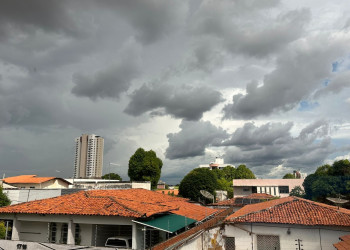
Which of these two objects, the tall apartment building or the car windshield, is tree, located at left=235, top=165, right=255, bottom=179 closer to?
the car windshield

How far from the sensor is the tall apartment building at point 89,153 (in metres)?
159

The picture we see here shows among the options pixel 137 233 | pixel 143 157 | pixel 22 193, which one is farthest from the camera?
pixel 143 157

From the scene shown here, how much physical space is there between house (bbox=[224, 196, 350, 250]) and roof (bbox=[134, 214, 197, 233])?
3.61 metres

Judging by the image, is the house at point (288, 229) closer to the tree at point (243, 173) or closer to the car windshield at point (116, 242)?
the car windshield at point (116, 242)

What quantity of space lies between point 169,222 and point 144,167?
1750 inches

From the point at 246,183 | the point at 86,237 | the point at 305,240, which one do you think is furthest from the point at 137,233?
the point at 246,183

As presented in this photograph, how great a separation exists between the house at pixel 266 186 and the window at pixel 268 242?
49.6 m

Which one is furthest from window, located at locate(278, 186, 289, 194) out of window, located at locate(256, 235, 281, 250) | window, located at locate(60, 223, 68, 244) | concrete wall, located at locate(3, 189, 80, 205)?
window, located at locate(60, 223, 68, 244)

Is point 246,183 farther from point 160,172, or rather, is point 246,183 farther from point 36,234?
point 36,234

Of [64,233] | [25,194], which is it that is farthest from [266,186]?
[64,233]

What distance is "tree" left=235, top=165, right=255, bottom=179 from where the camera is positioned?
3464 inches

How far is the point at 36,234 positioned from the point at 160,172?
4420 centimetres

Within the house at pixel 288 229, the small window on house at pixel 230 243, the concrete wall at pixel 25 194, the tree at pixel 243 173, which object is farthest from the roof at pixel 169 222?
the tree at pixel 243 173

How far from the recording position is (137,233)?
17828mm
